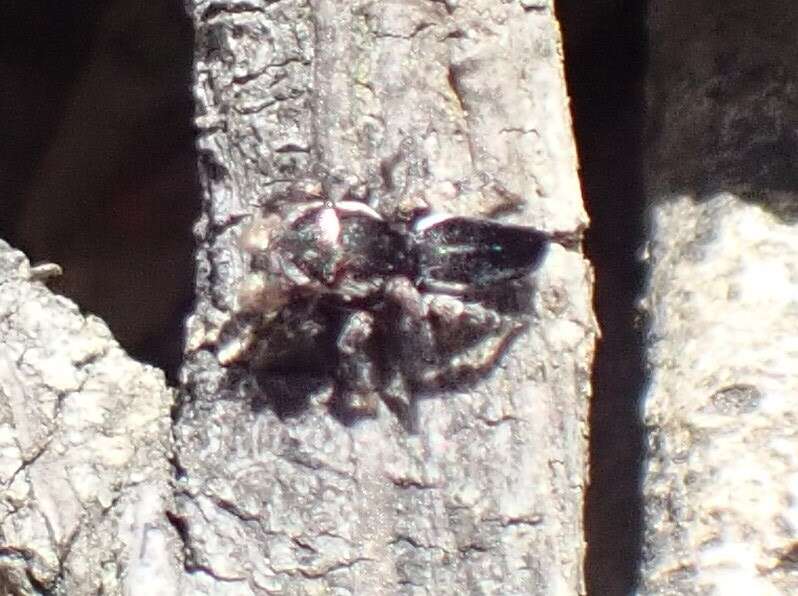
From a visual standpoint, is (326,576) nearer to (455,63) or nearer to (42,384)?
(42,384)

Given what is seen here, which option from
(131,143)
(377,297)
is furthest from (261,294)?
(131,143)

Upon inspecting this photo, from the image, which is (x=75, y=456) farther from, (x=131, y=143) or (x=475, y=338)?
(x=131, y=143)

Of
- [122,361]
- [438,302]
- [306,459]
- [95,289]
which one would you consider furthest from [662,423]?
[95,289]

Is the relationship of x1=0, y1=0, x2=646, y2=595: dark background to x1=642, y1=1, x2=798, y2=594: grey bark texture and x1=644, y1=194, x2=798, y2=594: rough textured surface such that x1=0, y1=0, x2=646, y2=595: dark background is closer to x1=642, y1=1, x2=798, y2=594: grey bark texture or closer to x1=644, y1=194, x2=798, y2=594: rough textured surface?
x1=642, y1=1, x2=798, y2=594: grey bark texture

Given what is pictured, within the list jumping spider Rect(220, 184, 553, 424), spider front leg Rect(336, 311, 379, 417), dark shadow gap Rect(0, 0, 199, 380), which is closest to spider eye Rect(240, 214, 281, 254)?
jumping spider Rect(220, 184, 553, 424)

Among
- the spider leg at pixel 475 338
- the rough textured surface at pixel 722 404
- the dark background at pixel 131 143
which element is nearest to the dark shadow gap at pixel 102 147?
the dark background at pixel 131 143

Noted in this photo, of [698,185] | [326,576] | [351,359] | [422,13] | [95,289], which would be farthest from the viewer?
[95,289]
